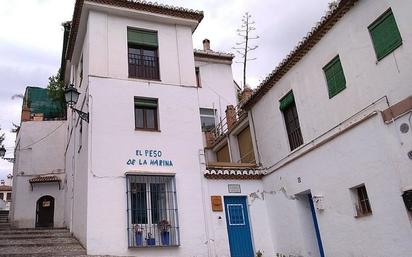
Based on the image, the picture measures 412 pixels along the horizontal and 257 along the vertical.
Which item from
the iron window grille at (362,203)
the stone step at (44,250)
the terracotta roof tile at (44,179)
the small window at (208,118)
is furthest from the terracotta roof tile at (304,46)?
the terracotta roof tile at (44,179)

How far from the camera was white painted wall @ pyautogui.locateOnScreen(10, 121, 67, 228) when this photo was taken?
17.8m

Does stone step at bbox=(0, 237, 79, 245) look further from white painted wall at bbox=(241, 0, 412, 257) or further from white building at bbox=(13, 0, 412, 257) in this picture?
white painted wall at bbox=(241, 0, 412, 257)

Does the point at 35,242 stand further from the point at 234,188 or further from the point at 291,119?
the point at 291,119

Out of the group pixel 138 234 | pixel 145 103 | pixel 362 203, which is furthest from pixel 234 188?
pixel 362 203

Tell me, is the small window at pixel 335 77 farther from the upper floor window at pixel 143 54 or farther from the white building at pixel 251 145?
the upper floor window at pixel 143 54

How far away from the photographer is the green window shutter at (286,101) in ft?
40.2

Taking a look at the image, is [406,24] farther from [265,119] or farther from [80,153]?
[80,153]

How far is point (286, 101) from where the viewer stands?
41.0 ft

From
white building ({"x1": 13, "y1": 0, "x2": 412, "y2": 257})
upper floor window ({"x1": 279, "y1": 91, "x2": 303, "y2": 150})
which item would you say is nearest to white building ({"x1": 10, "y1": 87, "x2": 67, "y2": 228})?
white building ({"x1": 13, "y1": 0, "x2": 412, "y2": 257})

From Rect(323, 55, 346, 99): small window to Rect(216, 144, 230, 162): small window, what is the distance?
7452mm

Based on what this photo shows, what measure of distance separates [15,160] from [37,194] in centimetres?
243

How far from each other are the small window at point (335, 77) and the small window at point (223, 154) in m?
7.45

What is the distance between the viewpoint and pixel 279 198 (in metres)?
12.7

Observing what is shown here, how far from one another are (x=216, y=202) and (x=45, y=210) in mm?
9883
